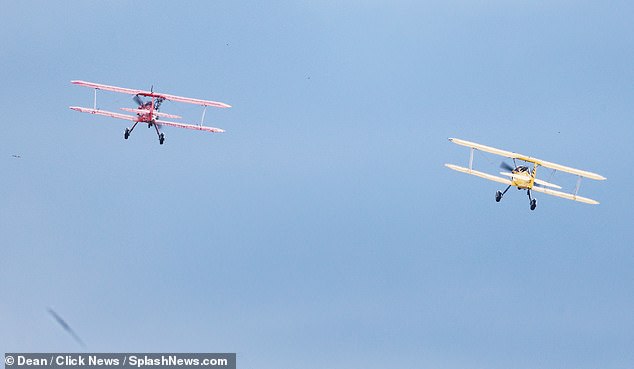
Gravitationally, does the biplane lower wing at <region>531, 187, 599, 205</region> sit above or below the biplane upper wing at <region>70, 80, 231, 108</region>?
below

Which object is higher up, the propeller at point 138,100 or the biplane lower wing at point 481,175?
the propeller at point 138,100

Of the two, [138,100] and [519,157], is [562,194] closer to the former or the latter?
[519,157]

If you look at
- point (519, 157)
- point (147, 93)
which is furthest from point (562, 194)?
point (147, 93)

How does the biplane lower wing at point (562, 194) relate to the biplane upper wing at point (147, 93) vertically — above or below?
below

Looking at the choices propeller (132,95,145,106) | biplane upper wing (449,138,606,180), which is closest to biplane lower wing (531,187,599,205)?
biplane upper wing (449,138,606,180)

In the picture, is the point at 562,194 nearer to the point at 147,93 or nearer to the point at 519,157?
the point at 519,157

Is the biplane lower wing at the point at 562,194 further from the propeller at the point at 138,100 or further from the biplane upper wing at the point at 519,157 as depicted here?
the propeller at the point at 138,100

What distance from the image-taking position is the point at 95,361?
147750 millimetres

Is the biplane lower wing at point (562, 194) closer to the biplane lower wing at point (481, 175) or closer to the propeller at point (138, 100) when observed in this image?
the biplane lower wing at point (481, 175)

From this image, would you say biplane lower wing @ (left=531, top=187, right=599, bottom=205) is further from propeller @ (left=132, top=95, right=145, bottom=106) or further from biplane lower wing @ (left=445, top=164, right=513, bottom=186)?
propeller @ (left=132, top=95, right=145, bottom=106)

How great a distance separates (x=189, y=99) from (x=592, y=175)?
46.5 m

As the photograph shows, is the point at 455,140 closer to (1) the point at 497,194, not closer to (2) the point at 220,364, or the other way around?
(1) the point at 497,194

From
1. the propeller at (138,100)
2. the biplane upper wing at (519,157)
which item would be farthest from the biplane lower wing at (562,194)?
the propeller at (138,100)

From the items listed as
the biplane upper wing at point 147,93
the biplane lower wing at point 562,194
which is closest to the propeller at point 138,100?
the biplane upper wing at point 147,93
